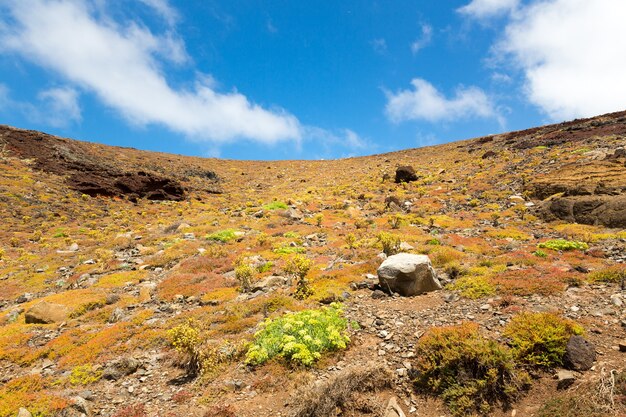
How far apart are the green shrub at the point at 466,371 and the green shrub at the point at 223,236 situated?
1654 centimetres

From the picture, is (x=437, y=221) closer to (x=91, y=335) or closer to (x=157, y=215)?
(x=91, y=335)

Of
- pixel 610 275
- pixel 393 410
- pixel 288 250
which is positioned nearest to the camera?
pixel 393 410

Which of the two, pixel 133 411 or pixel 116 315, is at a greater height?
pixel 116 315

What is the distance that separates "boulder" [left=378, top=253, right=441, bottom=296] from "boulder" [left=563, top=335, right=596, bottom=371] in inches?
188

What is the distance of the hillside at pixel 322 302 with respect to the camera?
277 inches

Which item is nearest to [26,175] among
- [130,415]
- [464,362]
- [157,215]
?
[157,215]

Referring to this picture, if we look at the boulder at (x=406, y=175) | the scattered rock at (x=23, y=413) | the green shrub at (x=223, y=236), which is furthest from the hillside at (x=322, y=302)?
the boulder at (x=406, y=175)

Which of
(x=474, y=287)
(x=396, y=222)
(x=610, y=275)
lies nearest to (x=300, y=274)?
(x=474, y=287)

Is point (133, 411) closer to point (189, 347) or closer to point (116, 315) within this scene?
point (189, 347)

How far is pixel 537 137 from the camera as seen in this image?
165 feet

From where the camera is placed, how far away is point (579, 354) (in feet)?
22.2

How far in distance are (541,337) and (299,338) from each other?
5.51 metres

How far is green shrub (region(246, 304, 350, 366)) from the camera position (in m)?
8.31

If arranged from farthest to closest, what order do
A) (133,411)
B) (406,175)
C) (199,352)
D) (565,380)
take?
(406,175), (199,352), (133,411), (565,380)
